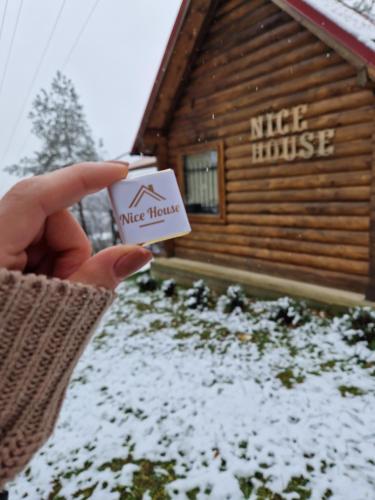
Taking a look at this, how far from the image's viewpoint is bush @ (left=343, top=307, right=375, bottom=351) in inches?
146

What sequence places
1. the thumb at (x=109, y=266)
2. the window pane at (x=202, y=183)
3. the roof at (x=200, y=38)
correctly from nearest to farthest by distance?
the thumb at (x=109, y=266) → the roof at (x=200, y=38) → the window pane at (x=202, y=183)

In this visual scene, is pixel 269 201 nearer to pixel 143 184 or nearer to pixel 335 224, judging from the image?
pixel 335 224

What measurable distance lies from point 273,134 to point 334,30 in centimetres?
155

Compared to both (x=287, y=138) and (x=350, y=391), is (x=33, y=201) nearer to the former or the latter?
(x=350, y=391)

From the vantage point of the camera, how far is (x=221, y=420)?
2781mm

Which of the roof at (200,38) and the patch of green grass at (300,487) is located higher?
the roof at (200,38)

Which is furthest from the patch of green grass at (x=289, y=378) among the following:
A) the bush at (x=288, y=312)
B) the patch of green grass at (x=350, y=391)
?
the bush at (x=288, y=312)

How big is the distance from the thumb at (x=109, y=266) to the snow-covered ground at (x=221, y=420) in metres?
1.95

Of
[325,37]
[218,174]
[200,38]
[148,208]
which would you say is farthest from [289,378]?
[200,38]

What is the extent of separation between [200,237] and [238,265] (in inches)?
45.4

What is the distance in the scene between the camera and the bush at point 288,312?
4.45 metres

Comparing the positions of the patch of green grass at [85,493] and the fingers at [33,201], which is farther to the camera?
the patch of green grass at [85,493]

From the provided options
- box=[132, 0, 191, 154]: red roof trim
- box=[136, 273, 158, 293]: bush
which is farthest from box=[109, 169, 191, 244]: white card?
box=[136, 273, 158, 293]: bush

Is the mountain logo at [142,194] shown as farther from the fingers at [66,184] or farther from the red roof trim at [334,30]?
the red roof trim at [334,30]
